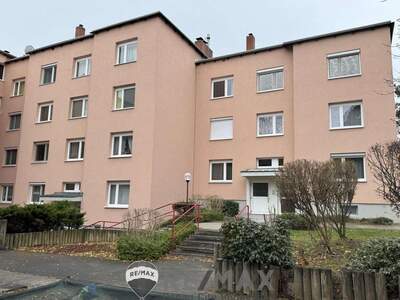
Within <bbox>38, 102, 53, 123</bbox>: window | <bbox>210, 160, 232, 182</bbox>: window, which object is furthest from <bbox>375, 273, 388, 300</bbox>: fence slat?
<bbox>38, 102, 53, 123</bbox>: window

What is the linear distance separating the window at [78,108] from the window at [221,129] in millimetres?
8424

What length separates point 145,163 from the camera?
19.5m

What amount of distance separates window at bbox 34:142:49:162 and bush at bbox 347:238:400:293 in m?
22.1

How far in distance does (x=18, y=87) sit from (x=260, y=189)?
20.9 meters

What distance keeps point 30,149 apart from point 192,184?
11.6 m

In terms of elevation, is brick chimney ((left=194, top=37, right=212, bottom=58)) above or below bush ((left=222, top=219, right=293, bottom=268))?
above

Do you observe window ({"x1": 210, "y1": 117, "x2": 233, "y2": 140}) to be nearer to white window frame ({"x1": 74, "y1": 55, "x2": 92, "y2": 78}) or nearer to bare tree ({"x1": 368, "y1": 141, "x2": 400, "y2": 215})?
white window frame ({"x1": 74, "y1": 55, "x2": 92, "y2": 78})

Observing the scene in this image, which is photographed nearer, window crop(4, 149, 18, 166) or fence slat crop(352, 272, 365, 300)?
fence slat crop(352, 272, 365, 300)

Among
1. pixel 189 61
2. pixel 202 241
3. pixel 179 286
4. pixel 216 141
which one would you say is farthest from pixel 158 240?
pixel 189 61

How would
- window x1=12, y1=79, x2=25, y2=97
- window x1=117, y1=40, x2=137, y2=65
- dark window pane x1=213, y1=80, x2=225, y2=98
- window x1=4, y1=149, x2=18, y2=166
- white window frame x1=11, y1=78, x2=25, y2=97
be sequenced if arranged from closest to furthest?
window x1=117, y1=40, x2=137, y2=65
dark window pane x1=213, y1=80, x2=225, y2=98
window x1=4, y1=149, x2=18, y2=166
window x1=12, y1=79, x2=25, y2=97
white window frame x1=11, y1=78, x2=25, y2=97

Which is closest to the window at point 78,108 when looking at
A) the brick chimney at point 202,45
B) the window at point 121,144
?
the window at point 121,144

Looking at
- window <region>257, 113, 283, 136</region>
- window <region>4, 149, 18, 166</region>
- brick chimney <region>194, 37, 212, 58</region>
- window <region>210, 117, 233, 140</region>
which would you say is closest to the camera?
window <region>257, 113, 283, 136</region>

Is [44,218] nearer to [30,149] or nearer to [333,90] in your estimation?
[30,149]

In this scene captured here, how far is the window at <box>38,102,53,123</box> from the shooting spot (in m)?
25.1
